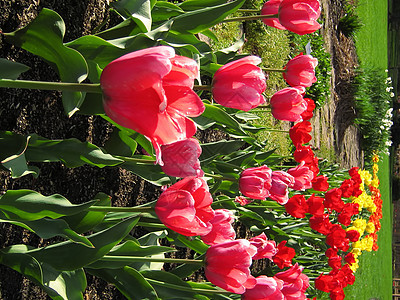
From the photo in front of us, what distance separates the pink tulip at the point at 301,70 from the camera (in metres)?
1.87

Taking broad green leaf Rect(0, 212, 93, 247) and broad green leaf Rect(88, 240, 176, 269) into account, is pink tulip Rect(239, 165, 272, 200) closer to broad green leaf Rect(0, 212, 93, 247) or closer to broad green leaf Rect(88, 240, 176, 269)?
broad green leaf Rect(88, 240, 176, 269)

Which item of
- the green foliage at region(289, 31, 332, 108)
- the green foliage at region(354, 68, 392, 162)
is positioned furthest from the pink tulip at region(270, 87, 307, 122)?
the green foliage at region(354, 68, 392, 162)

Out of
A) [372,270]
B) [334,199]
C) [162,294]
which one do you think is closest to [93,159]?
[162,294]

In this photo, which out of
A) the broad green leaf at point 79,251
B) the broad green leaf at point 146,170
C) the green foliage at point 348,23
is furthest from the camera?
the green foliage at point 348,23

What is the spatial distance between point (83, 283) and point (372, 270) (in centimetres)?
879

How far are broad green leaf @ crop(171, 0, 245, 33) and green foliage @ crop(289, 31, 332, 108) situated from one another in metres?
3.58

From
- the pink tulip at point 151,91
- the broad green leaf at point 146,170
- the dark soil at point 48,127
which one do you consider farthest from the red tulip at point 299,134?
the pink tulip at point 151,91

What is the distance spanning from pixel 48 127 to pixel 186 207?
0.75m

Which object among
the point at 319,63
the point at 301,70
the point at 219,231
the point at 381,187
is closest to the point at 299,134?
the point at 301,70

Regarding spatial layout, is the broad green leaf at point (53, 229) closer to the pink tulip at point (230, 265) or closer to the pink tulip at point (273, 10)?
the pink tulip at point (230, 265)

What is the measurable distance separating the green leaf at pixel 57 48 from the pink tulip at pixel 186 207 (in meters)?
0.32

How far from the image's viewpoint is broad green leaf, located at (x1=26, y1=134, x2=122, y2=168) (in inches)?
50.2

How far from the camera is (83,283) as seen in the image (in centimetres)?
120

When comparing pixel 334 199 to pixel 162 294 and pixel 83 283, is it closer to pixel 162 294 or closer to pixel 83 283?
pixel 162 294
